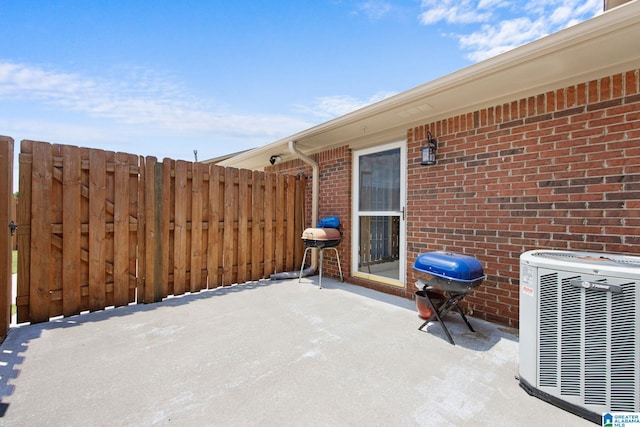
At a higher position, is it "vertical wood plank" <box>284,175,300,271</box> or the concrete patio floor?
"vertical wood plank" <box>284,175,300,271</box>

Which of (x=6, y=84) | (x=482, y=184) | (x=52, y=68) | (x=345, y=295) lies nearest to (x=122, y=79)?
(x=52, y=68)

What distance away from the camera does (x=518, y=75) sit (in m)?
2.50

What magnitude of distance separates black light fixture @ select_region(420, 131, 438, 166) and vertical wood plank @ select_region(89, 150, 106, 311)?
3872 millimetres

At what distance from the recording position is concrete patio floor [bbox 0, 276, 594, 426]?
1.58 m

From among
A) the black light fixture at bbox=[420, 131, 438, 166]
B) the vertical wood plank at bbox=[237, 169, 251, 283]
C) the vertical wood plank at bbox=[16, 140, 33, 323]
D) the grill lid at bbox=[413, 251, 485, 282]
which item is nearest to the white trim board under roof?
the black light fixture at bbox=[420, 131, 438, 166]

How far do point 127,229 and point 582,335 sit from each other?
14.1 ft

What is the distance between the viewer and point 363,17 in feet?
14.9

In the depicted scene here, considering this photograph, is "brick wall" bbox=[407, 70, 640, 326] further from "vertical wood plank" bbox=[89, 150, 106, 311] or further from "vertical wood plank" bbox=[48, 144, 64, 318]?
"vertical wood plank" bbox=[48, 144, 64, 318]

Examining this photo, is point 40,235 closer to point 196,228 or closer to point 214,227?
point 196,228

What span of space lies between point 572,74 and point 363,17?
3267 mm

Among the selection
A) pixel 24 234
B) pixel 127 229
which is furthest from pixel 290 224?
pixel 24 234

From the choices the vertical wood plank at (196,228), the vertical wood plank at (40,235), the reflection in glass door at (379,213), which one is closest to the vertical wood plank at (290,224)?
the reflection in glass door at (379,213)

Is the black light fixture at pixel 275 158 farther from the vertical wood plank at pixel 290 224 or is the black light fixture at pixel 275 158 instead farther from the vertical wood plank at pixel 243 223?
the vertical wood plank at pixel 243 223

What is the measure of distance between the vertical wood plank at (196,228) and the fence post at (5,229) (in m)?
1.74
